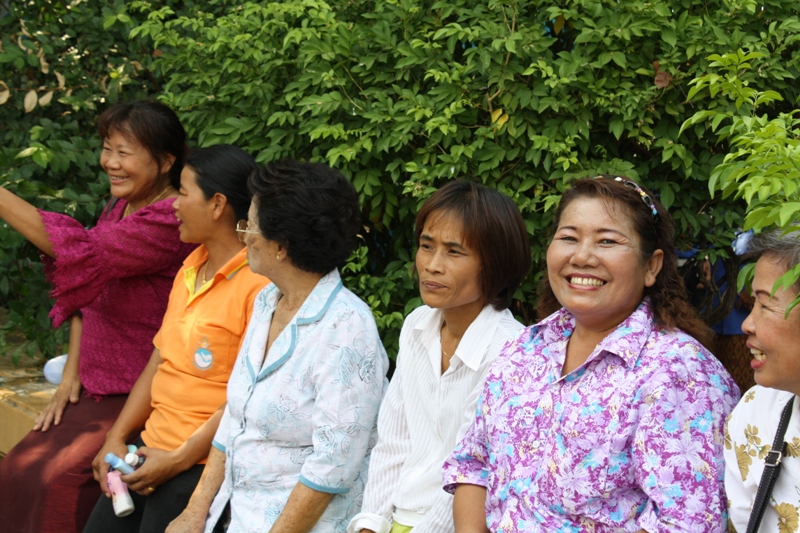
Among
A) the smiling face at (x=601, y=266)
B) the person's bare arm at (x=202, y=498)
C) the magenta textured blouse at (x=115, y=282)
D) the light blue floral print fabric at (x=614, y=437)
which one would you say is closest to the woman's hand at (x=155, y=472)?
the person's bare arm at (x=202, y=498)

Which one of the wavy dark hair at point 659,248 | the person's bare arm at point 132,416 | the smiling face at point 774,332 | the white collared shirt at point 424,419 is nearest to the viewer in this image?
the smiling face at point 774,332

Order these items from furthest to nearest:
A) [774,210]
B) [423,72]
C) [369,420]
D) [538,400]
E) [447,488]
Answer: [423,72]
[369,420]
[447,488]
[538,400]
[774,210]

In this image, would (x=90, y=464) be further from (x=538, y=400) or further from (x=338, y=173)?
(x=538, y=400)

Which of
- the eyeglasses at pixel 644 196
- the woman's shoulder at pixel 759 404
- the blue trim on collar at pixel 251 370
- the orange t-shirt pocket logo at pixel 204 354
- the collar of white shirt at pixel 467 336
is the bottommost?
the orange t-shirt pocket logo at pixel 204 354

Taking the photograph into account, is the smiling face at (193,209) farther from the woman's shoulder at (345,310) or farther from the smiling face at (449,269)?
the smiling face at (449,269)

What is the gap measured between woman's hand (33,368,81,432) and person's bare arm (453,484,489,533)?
2.37 meters

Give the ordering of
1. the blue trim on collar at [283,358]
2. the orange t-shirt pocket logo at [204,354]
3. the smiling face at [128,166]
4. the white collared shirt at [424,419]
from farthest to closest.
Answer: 1. the smiling face at [128,166]
2. the orange t-shirt pocket logo at [204,354]
3. the blue trim on collar at [283,358]
4. the white collared shirt at [424,419]

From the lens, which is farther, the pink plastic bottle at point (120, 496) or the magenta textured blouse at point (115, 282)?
the magenta textured blouse at point (115, 282)

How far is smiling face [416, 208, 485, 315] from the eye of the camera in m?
3.01

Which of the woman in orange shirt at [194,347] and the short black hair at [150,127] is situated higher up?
the short black hair at [150,127]

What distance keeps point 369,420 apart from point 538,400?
2.74 ft

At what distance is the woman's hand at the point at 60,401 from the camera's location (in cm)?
436

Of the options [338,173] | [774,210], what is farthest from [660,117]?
[774,210]

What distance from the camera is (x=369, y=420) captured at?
3246 millimetres
